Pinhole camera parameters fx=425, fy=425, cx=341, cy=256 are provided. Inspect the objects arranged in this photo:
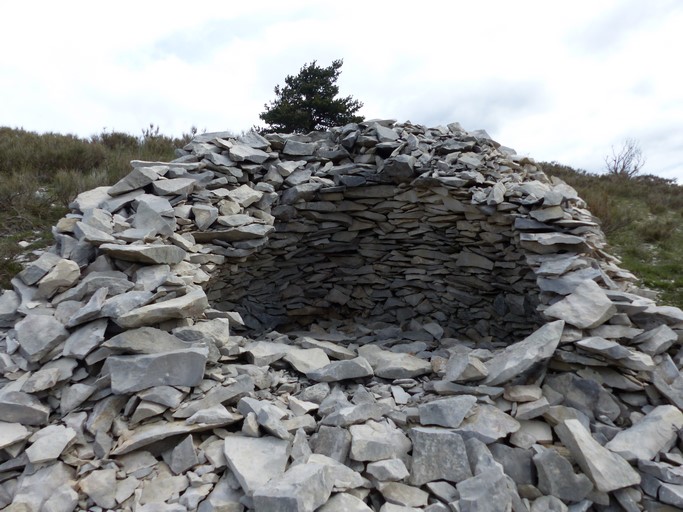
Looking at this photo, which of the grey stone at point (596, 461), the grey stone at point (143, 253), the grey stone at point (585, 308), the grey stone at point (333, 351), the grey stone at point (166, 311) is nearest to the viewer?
the grey stone at point (596, 461)

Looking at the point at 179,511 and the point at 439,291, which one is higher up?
the point at 439,291

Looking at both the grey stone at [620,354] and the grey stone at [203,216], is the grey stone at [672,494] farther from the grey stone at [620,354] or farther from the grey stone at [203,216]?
the grey stone at [203,216]

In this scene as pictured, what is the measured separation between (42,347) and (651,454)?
13.2 ft

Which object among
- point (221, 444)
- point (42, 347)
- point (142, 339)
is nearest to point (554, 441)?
point (221, 444)

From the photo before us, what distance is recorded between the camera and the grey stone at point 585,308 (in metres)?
3.32

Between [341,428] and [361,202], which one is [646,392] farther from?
[361,202]

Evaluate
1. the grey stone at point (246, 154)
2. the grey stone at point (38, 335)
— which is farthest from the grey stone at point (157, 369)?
the grey stone at point (246, 154)

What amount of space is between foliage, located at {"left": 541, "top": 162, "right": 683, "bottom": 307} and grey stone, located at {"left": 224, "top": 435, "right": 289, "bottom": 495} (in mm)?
6005

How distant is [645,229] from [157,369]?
9.76 metres

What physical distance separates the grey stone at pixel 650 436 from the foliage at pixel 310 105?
12.6 m

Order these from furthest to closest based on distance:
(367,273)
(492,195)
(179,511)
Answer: (367,273) → (492,195) → (179,511)

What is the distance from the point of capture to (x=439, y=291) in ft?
20.8

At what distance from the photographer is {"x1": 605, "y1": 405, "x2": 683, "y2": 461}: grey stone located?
2.62 metres

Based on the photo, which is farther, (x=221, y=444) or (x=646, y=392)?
(x=646, y=392)
